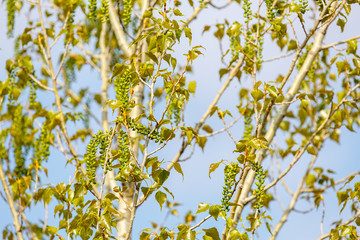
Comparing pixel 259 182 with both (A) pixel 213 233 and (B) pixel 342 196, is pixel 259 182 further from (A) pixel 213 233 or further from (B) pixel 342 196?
(B) pixel 342 196

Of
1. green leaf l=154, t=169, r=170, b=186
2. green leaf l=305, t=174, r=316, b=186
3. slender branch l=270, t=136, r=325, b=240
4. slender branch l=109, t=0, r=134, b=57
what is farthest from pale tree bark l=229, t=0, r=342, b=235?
green leaf l=305, t=174, r=316, b=186

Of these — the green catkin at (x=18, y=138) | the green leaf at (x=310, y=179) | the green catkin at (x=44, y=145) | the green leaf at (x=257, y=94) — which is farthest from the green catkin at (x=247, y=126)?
the green catkin at (x=18, y=138)

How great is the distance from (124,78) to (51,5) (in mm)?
2706

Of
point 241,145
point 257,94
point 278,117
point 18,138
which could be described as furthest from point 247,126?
point 18,138

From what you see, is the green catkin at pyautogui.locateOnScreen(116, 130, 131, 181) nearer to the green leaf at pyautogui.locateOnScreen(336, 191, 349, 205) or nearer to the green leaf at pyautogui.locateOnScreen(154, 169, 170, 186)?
the green leaf at pyautogui.locateOnScreen(154, 169, 170, 186)

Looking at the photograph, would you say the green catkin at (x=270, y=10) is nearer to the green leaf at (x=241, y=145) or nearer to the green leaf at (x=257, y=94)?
the green leaf at (x=257, y=94)

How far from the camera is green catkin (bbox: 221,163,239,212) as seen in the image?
188 centimetres

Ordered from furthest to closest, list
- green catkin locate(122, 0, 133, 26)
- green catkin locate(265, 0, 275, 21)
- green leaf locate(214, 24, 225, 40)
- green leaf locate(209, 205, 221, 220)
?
green leaf locate(214, 24, 225, 40) → green catkin locate(122, 0, 133, 26) → green catkin locate(265, 0, 275, 21) → green leaf locate(209, 205, 221, 220)

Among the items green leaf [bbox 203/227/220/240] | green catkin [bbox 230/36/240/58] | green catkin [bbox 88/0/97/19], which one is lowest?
green leaf [bbox 203/227/220/240]

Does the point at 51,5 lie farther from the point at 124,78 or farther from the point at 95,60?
the point at 124,78

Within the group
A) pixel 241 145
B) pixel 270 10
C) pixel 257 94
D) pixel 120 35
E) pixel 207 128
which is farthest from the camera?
pixel 120 35

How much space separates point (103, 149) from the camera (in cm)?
200

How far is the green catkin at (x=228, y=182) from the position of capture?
1.88m

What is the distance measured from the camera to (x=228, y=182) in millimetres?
1882
